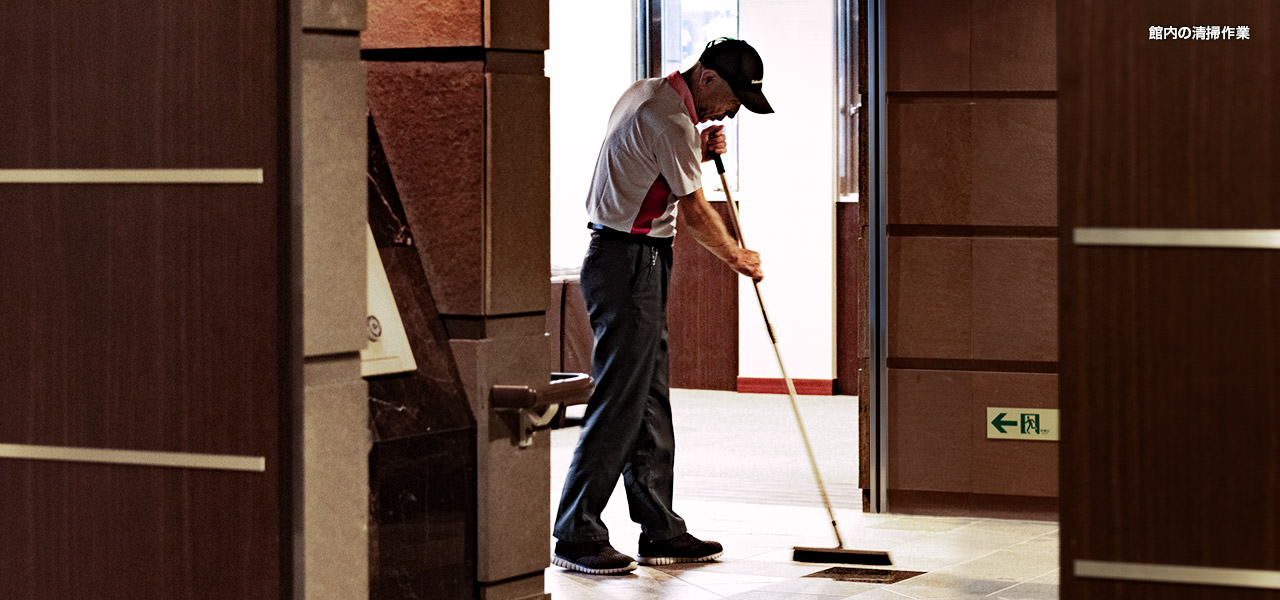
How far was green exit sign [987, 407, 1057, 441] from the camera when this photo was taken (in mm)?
5797

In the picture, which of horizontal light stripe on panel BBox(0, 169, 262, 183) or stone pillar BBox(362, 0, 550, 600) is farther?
stone pillar BBox(362, 0, 550, 600)

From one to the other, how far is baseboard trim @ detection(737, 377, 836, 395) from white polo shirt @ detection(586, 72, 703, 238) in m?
5.22

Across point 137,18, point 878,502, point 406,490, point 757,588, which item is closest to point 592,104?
point 878,502

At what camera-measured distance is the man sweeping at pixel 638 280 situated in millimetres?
4949

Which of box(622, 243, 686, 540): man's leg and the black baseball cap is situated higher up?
the black baseball cap

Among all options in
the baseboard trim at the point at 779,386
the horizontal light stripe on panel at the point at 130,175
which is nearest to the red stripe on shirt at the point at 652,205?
the horizontal light stripe on panel at the point at 130,175

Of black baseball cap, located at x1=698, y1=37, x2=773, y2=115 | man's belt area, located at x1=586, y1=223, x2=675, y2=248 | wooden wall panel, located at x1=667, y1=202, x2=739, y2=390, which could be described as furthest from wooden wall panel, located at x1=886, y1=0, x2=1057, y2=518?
wooden wall panel, located at x1=667, y1=202, x2=739, y2=390

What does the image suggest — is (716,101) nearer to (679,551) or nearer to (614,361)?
(614,361)

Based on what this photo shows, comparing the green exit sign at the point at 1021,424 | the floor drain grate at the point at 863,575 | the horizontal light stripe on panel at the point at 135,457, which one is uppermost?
the horizontal light stripe on panel at the point at 135,457

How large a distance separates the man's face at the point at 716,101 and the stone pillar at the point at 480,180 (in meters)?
1.03

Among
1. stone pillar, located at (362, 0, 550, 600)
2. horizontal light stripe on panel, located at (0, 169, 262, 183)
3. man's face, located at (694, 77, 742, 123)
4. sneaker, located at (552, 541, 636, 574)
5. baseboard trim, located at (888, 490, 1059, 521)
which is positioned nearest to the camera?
horizontal light stripe on panel, located at (0, 169, 262, 183)

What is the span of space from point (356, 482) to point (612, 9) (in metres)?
7.58

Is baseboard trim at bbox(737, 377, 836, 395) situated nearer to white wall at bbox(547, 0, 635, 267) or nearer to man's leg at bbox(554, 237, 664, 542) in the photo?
white wall at bbox(547, 0, 635, 267)

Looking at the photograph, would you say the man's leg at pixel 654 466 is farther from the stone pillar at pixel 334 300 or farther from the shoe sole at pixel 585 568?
the stone pillar at pixel 334 300
